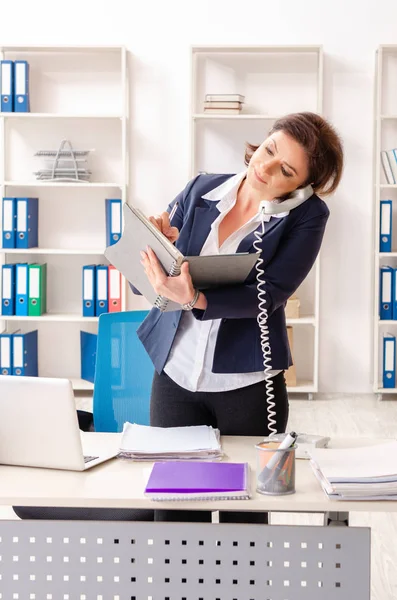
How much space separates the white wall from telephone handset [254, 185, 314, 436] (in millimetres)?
3482

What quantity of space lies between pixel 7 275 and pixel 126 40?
1697mm

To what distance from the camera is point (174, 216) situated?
2184 mm

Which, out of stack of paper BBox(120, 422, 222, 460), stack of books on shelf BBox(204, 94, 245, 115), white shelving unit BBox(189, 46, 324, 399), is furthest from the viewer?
white shelving unit BBox(189, 46, 324, 399)

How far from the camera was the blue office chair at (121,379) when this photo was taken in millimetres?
2611

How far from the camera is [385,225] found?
523 cm

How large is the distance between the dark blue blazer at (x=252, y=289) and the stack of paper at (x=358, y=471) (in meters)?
0.29

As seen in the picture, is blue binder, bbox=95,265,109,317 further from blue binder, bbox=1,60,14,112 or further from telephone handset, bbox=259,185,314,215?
telephone handset, bbox=259,185,314,215

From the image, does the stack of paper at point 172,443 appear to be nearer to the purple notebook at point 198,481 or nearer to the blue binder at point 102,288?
the purple notebook at point 198,481

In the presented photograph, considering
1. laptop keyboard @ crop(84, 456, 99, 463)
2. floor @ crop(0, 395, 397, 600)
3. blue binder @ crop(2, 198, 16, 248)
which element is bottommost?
floor @ crop(0, 395, 397, 600)

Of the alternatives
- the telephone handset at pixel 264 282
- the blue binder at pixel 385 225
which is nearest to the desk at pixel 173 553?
the telephone handset at pixel 264 282

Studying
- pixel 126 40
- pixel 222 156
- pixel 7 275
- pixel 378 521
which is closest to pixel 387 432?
pixel 378 521

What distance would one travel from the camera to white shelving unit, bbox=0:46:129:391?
5492 mm

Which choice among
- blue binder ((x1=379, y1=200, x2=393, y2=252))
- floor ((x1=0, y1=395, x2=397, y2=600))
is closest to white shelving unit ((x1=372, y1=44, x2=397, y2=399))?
blue binder ((x1=379, y1=200, x2=393, y2=252))

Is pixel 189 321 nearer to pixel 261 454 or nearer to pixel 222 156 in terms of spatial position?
pixel 261 454
